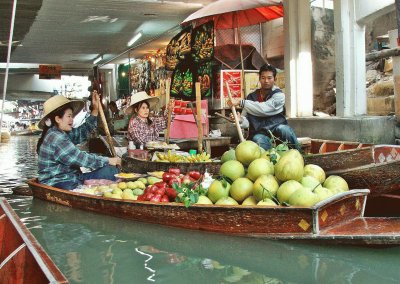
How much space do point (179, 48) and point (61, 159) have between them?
701 centimetres

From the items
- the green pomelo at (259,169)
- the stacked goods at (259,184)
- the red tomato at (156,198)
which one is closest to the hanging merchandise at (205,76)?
the stacked goods at (259,184)

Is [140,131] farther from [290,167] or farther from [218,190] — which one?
[290,167]

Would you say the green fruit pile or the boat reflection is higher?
the green fruit pile

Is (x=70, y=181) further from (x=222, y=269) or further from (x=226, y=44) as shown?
(x=226, y=44)

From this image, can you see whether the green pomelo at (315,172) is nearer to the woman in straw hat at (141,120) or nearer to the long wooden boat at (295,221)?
the long wooden boat at (295,221)

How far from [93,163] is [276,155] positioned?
8.76ft

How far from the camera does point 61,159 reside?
6.32 meters

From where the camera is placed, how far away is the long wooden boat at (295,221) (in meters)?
3.96

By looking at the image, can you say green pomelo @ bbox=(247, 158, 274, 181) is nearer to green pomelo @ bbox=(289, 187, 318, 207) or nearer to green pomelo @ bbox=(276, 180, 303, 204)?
green pomelo @ bbox=(276, 180, 303, 204)

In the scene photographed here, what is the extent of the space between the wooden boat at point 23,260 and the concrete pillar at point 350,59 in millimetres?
6663

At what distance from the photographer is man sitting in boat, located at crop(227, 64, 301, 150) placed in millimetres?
6773

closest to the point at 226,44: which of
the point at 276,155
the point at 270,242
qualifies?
the point at 276,155

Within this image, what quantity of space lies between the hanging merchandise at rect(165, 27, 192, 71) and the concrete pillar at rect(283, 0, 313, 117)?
316 cm

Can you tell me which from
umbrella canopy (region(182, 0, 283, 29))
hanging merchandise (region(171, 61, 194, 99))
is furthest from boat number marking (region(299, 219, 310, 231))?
hanging merchandise (region(171, 61, 194, 99))
